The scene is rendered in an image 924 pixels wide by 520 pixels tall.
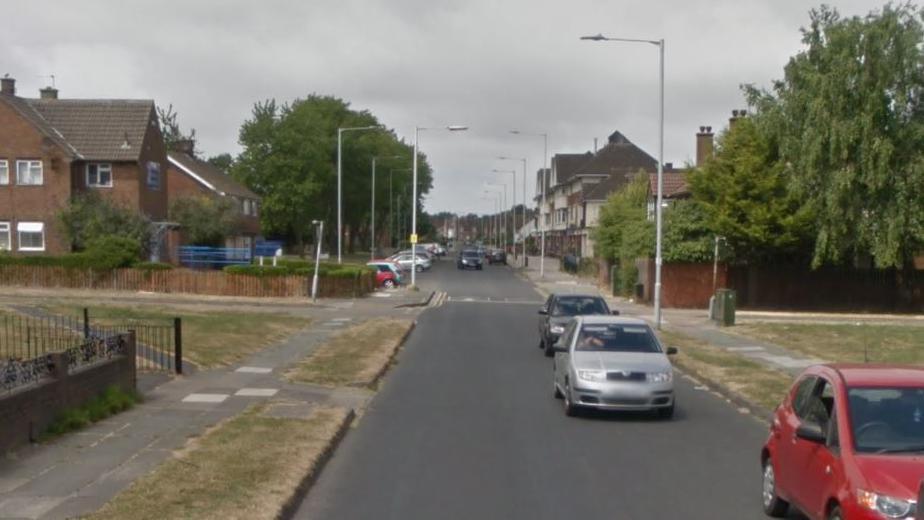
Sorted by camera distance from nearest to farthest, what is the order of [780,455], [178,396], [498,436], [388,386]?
1. [780,455]
2. [498,436]
3. [178,396]
4. [388,386]

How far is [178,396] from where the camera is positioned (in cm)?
1884

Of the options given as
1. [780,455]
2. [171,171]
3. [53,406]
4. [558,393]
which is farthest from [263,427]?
[171,171]

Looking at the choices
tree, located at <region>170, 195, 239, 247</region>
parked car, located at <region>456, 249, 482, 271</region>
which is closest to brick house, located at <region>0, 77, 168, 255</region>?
tree, located at <region>170, 195, 239, 247</region>

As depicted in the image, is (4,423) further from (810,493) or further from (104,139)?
(104,139)

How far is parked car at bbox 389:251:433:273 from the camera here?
8057 cm

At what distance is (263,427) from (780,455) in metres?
7.38

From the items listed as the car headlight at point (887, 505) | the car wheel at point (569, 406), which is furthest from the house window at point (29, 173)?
the car headlight at point (887, 505)

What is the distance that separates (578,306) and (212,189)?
170 ft

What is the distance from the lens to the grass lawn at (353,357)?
22.0 m

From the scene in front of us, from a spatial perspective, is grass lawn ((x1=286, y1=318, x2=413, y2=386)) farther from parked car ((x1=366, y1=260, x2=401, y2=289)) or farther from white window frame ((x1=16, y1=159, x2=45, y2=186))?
parked car ((x1=366, y1=260, x2=401, y2=289))

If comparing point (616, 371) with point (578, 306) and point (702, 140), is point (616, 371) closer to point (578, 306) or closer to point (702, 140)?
point (578, 306)

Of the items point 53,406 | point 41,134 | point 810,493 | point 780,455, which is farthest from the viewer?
point 41,134

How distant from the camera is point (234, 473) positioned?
11.9 m

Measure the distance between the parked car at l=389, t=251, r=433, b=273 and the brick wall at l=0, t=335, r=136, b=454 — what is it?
58.7m
